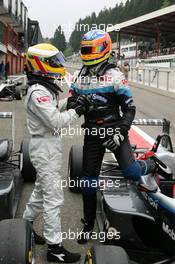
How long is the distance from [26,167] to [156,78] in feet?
63.5

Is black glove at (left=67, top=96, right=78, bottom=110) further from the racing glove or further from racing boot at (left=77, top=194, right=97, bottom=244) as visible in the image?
racing boot at (left=77, top=194, right=97, bottom=244)

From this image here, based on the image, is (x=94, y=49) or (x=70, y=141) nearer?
(x=94, y=49)

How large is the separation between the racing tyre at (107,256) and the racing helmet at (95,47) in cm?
171

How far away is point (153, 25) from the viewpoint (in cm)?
5500

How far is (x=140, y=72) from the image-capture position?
91.9ft

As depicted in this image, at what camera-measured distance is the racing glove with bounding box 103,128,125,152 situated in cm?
366

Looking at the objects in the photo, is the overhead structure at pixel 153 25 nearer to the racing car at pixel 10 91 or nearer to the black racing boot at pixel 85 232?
the racing car at pixel 10 91

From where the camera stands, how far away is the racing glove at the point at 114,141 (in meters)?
3.66

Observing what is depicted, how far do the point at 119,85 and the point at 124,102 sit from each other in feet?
0.52

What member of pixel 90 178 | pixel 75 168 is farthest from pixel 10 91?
pixel 90 178

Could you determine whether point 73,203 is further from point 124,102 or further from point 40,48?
point 40,48

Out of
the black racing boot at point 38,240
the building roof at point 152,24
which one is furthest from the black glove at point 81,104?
the building roof at point 152,24

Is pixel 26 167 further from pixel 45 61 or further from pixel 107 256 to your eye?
pixel 107 256

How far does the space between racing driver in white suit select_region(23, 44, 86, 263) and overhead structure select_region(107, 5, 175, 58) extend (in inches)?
1669
